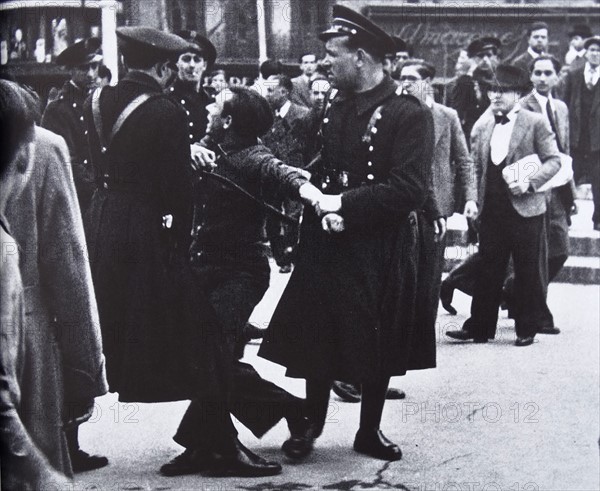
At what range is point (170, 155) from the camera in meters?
5.73

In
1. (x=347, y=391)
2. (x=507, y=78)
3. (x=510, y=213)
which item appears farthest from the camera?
(x=510, y=213)

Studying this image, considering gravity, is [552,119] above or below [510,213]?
above

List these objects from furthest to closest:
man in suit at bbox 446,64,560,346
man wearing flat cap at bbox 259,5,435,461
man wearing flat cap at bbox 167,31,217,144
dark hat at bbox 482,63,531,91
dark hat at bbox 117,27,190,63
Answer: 1. man in suit at bbox 446,64,560,346
2. dark hat at bbox 482,63,531,91
3. man wearing flat cap at bbox 259,5,435,461
4. man wearing flat cap at bbox 167,31,217,144
5. dark hat at bbox 117,27,190,63

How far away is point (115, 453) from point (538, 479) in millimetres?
1595

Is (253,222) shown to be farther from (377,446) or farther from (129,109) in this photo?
(377,446)

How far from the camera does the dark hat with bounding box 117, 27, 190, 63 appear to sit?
18.7 feet

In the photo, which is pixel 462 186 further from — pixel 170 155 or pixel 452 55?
pixel 170 155

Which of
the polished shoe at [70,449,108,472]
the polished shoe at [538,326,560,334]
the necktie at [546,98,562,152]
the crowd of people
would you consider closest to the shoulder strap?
the crowd of people

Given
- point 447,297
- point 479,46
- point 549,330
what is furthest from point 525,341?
point 479,46

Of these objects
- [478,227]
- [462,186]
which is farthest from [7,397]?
[478,227]

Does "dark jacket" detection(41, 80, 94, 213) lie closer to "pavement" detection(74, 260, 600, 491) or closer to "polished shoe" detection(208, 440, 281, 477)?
"pavement" detection(74, 260, 600, 491)

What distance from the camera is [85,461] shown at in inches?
231

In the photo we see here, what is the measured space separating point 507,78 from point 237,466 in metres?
2.30

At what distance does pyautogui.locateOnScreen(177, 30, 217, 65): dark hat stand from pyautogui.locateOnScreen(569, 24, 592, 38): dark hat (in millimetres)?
1621
